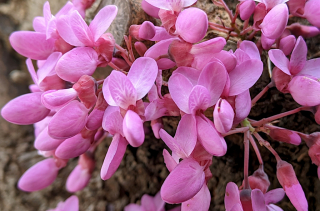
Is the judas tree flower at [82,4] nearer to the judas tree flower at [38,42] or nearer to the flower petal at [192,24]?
the judas tree flower at [38,42]

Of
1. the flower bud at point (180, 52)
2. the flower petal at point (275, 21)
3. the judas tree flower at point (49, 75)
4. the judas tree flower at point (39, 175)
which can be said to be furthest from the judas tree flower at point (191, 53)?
the judas tree flower at point (39, 175)

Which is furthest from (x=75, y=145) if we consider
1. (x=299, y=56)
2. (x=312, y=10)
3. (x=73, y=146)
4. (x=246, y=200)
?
(x=312, y=10)

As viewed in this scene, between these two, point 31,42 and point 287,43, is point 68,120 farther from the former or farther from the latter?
point 287,43

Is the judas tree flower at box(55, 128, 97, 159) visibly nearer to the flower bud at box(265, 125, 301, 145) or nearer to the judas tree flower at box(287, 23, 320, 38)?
the flower bud at box(265, 125, 301, 145)

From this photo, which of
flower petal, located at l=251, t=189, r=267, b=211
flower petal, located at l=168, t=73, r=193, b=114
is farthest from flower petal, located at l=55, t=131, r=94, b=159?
flower petal, located at l=251, t=189, r=267, b=211

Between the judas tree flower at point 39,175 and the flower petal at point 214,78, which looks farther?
the judas tree flower at point 39,175

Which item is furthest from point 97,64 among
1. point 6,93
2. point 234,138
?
point 6,93

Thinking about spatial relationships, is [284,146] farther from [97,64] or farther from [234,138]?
[97,64]
